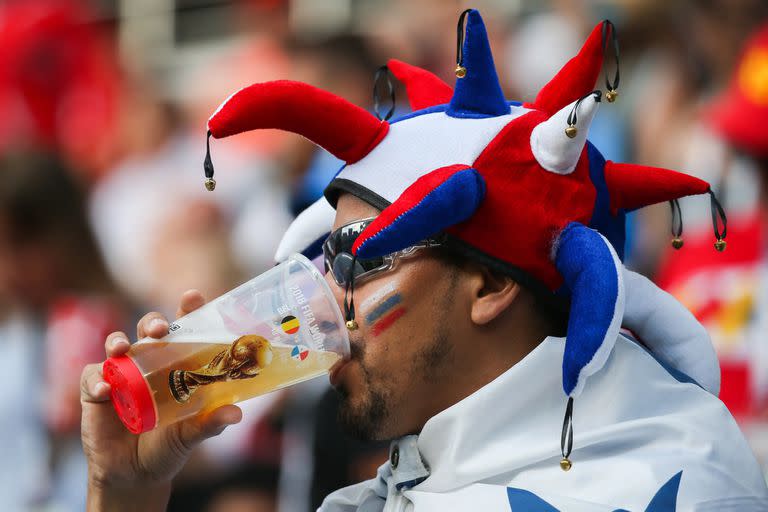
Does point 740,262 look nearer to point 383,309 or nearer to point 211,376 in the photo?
point 383,309

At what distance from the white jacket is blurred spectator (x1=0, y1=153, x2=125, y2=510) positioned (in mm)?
2864

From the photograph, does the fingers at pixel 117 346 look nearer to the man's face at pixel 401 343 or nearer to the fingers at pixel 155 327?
the fingers at pixel 155 327

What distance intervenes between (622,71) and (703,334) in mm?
2556

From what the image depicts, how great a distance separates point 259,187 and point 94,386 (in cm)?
286

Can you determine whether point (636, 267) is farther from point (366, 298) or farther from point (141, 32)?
point (141, 32)

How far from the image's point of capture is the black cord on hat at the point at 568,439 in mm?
1993

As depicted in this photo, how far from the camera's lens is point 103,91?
21.7 feet

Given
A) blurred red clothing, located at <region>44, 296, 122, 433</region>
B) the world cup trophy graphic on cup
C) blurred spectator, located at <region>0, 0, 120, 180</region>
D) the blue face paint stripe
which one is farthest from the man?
blurred spectator, located at <region>0, 0, 120, 180</region>

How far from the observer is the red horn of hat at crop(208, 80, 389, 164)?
2.17 meters

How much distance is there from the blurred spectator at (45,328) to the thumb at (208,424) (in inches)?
96.6

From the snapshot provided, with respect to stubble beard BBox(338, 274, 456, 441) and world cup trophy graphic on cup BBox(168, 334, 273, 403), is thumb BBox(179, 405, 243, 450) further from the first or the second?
stubble beard BBox(338, 274, 456, 441)

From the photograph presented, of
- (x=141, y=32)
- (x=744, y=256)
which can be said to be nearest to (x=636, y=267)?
(x=744, y=256)

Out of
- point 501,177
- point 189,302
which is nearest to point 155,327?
point 189,302

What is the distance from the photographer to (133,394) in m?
2.15
